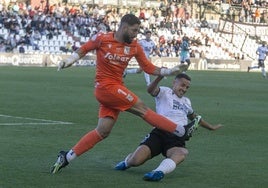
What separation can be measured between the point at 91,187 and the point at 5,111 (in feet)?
30.2

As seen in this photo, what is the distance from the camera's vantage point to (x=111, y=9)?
59938 mm

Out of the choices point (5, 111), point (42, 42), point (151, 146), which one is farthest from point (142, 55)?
point (42, 42)

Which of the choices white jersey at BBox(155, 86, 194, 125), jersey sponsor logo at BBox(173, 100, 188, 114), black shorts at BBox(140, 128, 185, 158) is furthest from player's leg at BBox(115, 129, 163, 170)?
jersey sponsor logo at BBox(173, 100, 188, 114)

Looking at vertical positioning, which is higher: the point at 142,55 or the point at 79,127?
the point at 142,55

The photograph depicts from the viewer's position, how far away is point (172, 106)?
34.1 feet

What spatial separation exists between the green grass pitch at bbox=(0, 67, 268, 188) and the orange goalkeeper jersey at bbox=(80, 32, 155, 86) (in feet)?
3.93

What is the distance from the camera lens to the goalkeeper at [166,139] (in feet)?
31.2

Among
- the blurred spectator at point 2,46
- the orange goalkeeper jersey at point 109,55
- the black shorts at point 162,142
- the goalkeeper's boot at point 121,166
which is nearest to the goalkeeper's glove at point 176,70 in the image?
the orange goalkeeper jersey at point 109,55

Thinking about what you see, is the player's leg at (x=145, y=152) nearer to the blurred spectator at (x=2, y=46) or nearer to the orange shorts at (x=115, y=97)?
the orange shorts at (x=115, y=97)

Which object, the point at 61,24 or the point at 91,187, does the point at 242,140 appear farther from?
the point at 61,24

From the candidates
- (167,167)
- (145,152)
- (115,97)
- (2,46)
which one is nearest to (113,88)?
(115,97)

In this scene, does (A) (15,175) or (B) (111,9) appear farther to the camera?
(B) (111,9)

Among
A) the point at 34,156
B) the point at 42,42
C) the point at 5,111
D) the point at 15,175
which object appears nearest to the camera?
the point at 15,175

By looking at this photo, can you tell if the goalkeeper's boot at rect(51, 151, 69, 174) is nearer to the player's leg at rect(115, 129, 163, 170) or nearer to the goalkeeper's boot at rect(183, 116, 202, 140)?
the player's leg at rect(115, 129, 163, 170)
